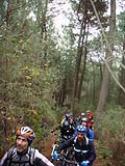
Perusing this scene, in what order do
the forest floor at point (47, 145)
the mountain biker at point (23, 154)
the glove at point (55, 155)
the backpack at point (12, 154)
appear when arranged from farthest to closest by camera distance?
the forest floor at point (47, 145), the glove at point (55, 155), the backpack at point (12, 154), the mountain biker at point (23, 154)

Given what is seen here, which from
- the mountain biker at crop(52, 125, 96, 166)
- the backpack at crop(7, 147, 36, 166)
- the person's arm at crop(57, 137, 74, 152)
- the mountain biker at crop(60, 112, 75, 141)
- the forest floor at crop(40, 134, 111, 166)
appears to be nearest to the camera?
the backpack at crop(7, 147, 36, 166)

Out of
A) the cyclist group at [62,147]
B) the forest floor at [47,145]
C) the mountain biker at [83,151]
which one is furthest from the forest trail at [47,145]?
the mountain biker at [83,151]

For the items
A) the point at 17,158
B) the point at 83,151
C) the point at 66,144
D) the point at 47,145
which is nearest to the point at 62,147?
the point at 66,144

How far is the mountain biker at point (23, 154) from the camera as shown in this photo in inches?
233

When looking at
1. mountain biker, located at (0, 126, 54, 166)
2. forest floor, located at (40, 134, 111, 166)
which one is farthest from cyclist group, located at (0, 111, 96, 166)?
forest floor, located at (40, 134, 111, 166)

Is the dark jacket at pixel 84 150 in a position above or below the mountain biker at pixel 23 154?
below

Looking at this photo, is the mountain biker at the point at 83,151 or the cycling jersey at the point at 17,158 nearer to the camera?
the cycling jersey at the point at 17,158

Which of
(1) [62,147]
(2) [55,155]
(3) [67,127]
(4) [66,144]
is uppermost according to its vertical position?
(3) [67,127]

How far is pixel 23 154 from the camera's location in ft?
19.6

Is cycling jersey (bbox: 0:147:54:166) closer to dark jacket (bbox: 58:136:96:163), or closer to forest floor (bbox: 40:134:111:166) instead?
dark jacket (bbox: 58:136:96:163)

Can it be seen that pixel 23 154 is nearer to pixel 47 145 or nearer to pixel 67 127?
pixel 47 145

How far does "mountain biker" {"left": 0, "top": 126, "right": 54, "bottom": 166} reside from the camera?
5.92 meters

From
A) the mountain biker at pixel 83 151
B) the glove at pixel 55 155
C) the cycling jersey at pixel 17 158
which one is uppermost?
the cycling jersey at pixel 17 158

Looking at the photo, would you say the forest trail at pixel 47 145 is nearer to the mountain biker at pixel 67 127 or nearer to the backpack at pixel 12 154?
the mountain biker at pixel 67 127
